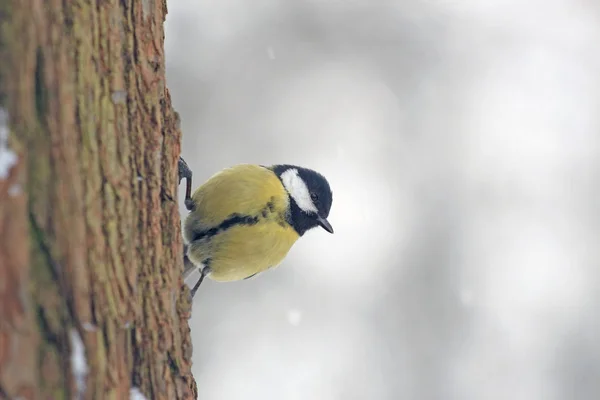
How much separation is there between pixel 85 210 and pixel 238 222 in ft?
5.50

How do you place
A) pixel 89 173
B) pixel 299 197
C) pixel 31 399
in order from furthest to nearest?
1. pixel 299 197
2. pixel 89 173
3. pixel 31 399

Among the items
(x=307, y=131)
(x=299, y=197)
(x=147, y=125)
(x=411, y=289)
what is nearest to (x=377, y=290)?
(x=411, y=289)

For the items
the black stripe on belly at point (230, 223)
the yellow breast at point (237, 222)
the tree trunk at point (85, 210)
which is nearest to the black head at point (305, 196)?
the yellow breast at point (237, 222)

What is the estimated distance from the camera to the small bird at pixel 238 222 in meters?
3.04

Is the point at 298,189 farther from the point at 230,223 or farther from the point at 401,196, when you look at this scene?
the point at 401,196

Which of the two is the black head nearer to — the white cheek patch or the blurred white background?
the white cheek patch

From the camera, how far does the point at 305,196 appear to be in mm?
3473

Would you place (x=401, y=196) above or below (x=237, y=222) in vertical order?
below

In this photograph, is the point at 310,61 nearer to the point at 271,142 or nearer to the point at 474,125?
the point at 271,142

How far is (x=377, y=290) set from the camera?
8.20 metres

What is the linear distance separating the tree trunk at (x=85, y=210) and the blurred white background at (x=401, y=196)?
19.8 ft

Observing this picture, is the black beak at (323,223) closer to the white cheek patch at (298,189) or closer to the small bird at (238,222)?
the white cheek patch at (298,189)

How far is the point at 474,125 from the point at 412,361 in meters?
3.24

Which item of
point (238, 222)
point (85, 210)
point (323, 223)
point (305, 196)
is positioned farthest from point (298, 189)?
point (85, 210)
